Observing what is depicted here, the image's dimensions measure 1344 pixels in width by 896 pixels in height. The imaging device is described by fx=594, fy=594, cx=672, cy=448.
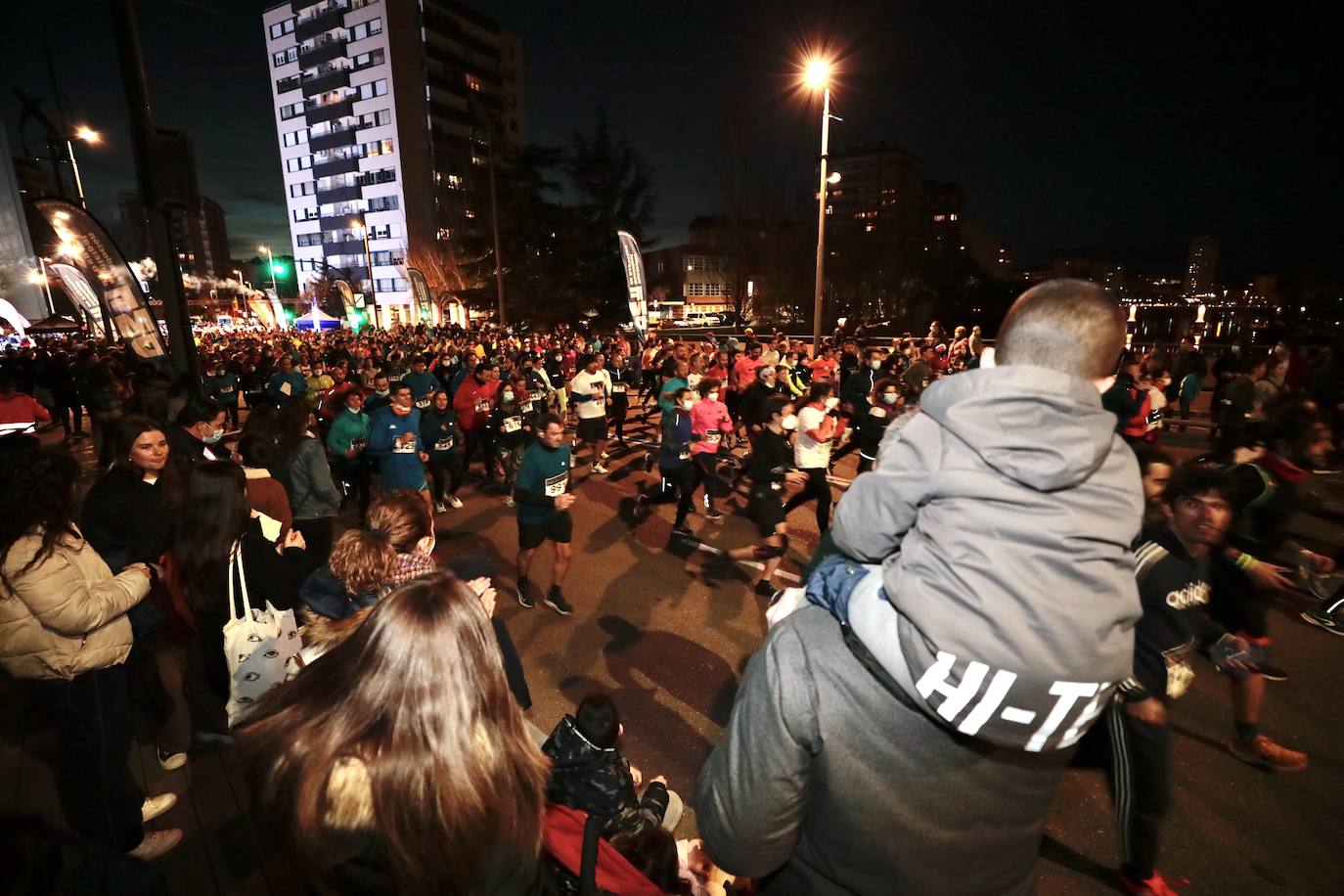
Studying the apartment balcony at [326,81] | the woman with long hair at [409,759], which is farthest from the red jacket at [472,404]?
the apartment balcony at [326,81]

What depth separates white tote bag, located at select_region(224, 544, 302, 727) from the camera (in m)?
3.27

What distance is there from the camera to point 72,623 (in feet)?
8.96

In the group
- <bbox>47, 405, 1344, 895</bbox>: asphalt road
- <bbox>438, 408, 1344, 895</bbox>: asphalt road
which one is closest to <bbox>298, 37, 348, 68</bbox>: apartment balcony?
<bbox>47, 405, 1344, 895</bbox>: asphalt road

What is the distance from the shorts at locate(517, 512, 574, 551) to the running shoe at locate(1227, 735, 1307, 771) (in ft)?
17.1

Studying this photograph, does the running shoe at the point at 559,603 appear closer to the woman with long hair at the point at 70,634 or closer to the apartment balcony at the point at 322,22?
the woman with long hair at the point at 70,634

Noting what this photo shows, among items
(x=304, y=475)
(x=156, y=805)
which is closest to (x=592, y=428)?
(x=304, y=475)

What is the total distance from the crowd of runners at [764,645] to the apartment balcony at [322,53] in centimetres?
8887

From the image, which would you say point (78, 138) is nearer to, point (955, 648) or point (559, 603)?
point (559, 603)

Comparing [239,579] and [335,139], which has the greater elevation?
[335,139]

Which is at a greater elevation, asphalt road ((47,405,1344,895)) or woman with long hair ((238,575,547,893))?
woman with long hair ((238,575,547,893))

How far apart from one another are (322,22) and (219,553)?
95.8 m

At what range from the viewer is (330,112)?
2940 inches

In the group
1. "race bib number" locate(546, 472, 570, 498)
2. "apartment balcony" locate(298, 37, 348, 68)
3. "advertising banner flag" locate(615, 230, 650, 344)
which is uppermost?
"apartment balcony" locate(298, 37, 348, 68)

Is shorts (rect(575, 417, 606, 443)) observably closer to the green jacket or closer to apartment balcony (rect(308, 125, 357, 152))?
the green jacket
